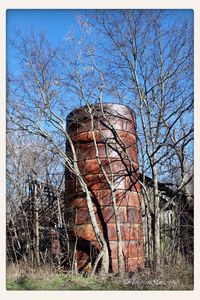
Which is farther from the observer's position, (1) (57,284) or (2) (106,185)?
(2) (106,185)

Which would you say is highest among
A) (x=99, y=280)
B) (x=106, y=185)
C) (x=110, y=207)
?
(x=106, y=185)

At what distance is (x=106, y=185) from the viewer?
7.24m

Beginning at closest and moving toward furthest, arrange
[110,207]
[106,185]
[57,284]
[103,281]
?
[57,284] → [103,281] → [110,207] → [106,185]

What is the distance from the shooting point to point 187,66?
280 inches

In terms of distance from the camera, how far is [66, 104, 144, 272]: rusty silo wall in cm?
707

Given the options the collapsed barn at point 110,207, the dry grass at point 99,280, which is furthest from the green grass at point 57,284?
the collapsed barn at point 110,207

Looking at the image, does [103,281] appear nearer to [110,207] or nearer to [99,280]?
[99,280]

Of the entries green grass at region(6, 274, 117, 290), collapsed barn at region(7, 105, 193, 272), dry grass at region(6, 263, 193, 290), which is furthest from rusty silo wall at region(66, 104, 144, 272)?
green grass at region(6, 274, 117, 290)

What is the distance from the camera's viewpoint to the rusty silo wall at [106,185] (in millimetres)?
7066

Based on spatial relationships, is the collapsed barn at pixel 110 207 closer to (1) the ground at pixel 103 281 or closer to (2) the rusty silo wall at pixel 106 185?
(2) the rusty silo wall at pixel 106 185

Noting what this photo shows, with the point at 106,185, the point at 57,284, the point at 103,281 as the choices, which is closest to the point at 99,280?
the point at 103,281

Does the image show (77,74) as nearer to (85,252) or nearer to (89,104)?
(89,104)

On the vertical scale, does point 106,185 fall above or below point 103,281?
above
